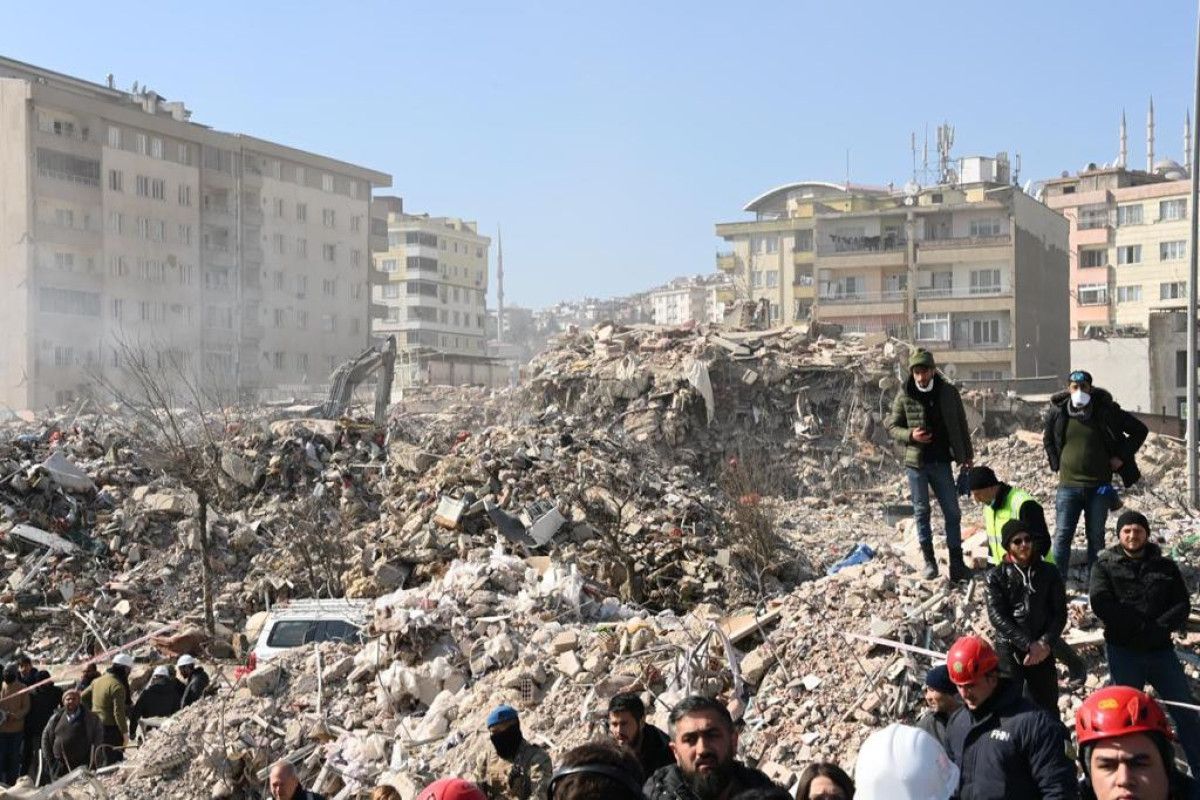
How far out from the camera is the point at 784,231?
216 feet

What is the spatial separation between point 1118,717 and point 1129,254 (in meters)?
67.5

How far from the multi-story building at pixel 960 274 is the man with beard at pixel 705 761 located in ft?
156

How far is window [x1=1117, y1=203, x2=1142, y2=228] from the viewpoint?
2571 inches

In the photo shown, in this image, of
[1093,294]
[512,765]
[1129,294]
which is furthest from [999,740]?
[1093,294]

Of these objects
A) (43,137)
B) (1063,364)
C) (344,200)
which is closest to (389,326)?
(344,200)

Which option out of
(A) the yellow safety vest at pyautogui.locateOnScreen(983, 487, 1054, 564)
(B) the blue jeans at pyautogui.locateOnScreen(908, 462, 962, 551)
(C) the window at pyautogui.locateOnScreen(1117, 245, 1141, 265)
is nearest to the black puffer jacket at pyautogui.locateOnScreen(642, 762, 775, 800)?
(A) the yellow safety vest at pyautogui.locateOnScreen(983, 487, 1054, 564)

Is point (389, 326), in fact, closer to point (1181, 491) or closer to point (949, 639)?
point (1181, 491)

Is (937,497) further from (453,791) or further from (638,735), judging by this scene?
(453,791)

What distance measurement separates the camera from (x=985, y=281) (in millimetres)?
53625

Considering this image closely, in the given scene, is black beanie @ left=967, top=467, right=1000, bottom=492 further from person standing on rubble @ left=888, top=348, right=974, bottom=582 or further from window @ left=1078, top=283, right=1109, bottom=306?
window @ left=1078, top=283, right=1109, bottom=306

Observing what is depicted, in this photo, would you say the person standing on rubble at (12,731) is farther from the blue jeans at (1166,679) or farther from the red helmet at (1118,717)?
the red helmet at (1118,717)

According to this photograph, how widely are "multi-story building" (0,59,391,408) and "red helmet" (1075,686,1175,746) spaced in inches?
1791

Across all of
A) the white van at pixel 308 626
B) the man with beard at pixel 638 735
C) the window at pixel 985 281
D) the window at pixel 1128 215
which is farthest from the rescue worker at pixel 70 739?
the window at pixel 1128 215

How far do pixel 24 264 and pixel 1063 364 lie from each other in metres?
44.1
